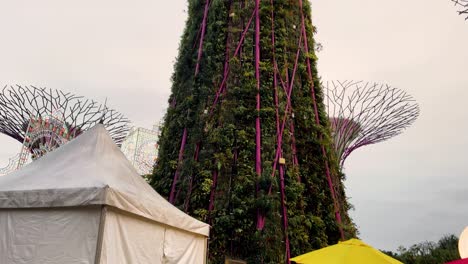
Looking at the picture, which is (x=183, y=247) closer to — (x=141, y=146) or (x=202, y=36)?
(x=202, y=36)

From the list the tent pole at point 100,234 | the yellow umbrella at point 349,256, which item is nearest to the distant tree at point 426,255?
the yellow umbrella at point 349,256

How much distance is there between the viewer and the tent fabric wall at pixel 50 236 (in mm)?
3701

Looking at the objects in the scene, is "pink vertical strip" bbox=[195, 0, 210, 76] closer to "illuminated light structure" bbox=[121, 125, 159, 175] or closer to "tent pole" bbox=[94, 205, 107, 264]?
"tent pole" bbox=[94, 205, 107, 264]

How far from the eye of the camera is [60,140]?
1775 cm

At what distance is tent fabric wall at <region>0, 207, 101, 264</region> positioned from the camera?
3701 millimetres

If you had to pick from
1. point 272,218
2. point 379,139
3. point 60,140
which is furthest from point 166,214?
point 60,140

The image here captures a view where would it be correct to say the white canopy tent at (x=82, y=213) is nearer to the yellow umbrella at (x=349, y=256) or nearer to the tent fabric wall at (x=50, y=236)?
the tent fabric wall at (x=50, y=236)

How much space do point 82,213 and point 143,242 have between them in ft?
3.04

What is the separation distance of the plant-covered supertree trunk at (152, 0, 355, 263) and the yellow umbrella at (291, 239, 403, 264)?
79.8 inches

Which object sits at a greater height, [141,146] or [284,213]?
[141,146]

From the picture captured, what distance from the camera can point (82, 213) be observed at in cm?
383

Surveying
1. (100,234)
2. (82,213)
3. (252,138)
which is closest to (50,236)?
(82,213)

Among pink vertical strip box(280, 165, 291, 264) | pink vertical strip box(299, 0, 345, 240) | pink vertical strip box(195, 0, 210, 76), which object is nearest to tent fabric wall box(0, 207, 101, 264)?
pink vertical strip box(280, 165, 291, 264)

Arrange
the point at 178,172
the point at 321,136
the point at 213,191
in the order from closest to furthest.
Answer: the point at 213,191 → the point at 178,172 → the point at 321,136
